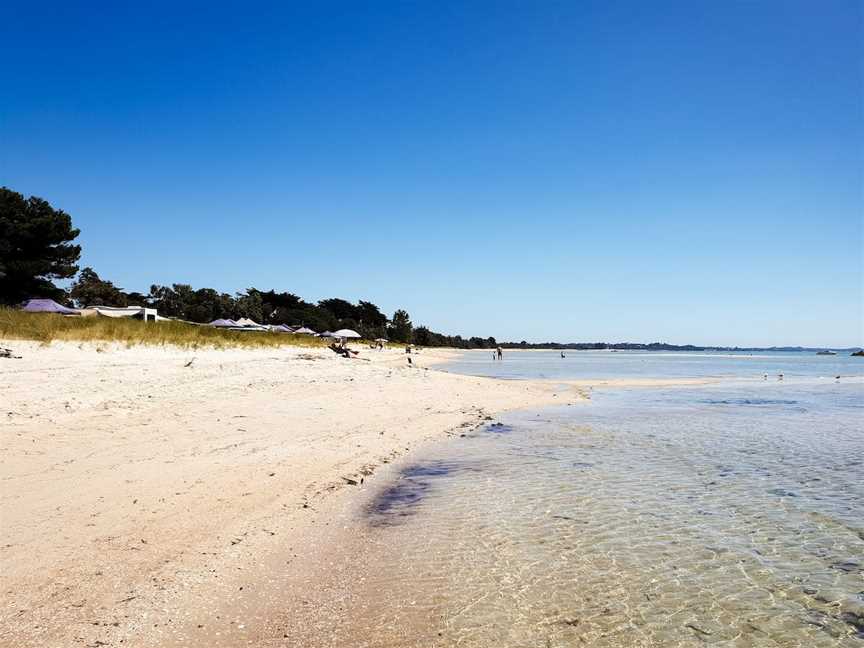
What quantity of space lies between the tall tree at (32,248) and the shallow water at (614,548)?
2063 inches

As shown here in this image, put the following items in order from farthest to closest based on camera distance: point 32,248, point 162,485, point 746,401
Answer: point 32,248 < point 746,401 < point 162,485

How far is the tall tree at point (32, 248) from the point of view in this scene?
48062 mm

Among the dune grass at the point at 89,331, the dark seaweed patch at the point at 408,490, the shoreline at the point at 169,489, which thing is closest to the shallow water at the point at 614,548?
the dark seaweed patch at the point at 408,490

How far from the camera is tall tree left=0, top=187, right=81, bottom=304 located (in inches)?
1892

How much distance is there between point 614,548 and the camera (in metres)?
6.03

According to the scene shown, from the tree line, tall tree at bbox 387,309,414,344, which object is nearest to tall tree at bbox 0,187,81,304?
the tree line

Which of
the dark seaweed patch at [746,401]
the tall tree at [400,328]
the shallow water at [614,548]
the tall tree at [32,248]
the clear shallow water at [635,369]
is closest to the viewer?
the shallow water at [614,548]

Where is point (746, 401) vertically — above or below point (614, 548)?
above

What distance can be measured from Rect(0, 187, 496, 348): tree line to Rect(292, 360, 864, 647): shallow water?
173ft

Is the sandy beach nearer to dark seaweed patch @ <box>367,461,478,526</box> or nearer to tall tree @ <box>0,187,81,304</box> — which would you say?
dark seaweed patch @ <box>367,461,478,526</box>

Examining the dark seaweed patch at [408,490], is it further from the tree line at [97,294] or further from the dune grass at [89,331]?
the tree line at [97,294]

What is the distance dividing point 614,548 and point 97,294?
334 ft

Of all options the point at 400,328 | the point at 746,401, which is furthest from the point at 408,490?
the point at 400,328

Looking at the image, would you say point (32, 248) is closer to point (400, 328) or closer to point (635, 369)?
point (635, 369)
